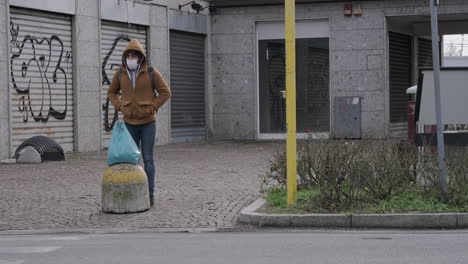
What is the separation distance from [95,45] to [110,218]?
1138cm

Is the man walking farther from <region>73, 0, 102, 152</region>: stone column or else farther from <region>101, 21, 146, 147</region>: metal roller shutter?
<region>101, 21, 146, 147</region>: metal roller shutter

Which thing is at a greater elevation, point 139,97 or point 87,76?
point 87,76

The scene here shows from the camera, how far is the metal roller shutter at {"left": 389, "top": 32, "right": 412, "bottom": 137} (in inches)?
1078

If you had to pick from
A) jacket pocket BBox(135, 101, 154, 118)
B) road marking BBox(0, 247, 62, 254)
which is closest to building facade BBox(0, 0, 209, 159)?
jacket pocket BBox(135, 101, 154, 118)

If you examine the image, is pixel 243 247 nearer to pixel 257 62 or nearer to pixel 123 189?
pixel 123 189

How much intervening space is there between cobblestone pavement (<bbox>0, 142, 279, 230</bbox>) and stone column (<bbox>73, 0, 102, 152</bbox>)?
1096 mm

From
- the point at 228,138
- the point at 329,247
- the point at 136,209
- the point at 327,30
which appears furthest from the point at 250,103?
the point at 329,247

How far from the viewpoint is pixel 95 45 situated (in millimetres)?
21531

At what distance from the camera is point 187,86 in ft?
85.0

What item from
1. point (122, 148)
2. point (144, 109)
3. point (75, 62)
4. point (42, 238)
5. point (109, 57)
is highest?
point (109, 57)

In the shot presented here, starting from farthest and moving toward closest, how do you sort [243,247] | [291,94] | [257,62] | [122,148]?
[257,62], [122,148], [291,94], [243,247]

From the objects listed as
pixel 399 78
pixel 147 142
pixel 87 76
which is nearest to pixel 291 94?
pixel 147 142

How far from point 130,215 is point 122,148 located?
2.75 feet

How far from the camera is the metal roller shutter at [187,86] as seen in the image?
25.3 m
